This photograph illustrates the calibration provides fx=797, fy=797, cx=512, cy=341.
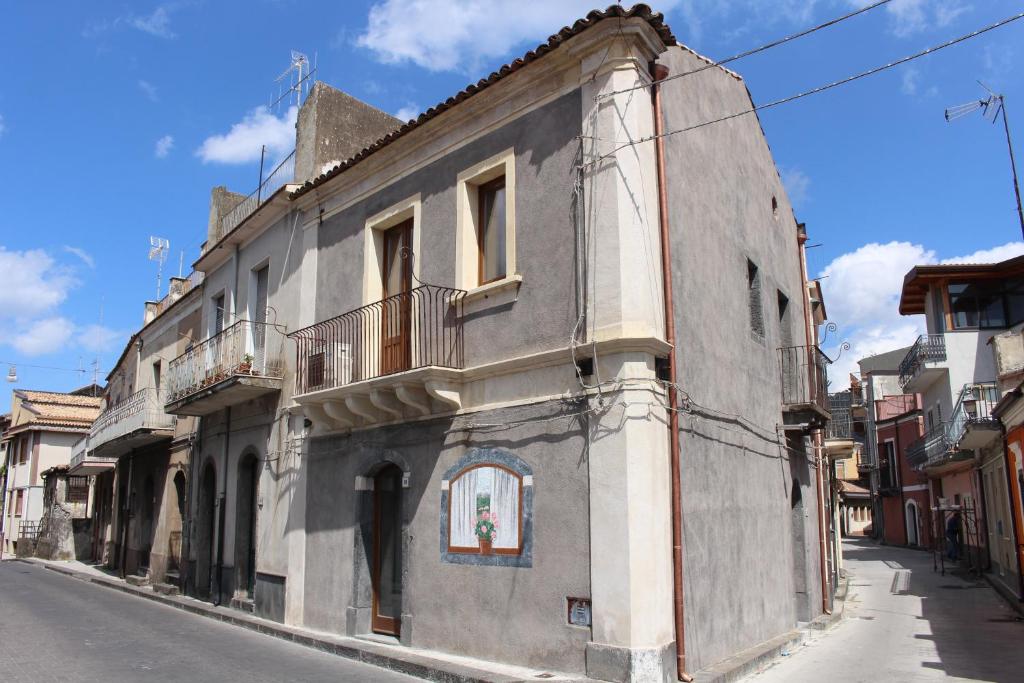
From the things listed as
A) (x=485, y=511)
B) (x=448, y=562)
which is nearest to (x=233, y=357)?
(x=448, y=562)

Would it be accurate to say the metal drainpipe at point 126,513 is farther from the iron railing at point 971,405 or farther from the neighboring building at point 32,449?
the iron railing at point 971,405

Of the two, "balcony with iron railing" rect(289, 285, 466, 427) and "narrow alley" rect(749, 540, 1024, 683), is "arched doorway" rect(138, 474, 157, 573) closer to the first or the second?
"balcony with iron railing" rect(289, 285, 466, 427)

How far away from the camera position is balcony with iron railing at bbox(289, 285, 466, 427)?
33.8 ft

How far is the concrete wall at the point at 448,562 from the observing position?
8.62 meters

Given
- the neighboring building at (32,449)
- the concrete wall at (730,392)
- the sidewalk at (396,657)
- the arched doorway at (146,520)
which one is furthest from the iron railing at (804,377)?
the neighboring building at (32,449)

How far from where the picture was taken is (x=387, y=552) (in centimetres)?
1152

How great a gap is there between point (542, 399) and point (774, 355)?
6.01 m

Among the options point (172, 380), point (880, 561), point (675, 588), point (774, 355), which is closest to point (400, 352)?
point (675, 588)

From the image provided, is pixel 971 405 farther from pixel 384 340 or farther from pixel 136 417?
pixel 136 417

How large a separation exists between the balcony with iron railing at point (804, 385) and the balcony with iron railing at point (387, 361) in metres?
6.20

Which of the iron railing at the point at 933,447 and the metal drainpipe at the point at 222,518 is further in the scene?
the iron railing at the point at 933,447

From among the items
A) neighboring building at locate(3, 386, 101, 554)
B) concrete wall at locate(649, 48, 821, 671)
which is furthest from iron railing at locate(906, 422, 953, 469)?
neighboring building at locate(3, 386, 101, 554)

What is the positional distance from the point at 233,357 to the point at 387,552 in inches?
232

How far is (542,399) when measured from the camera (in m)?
9.16
